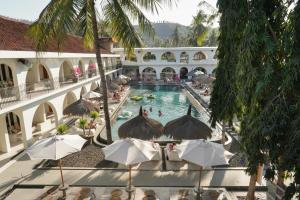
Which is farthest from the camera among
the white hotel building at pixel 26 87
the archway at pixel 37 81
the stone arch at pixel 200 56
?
the stone arch at pixel 200 56

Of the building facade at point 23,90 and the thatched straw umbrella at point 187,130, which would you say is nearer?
the thatched straw umbrella at point 187,130

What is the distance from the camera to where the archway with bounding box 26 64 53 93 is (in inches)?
690

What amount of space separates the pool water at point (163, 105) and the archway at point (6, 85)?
25.0 feet

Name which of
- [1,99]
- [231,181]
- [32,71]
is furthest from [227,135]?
[32,71]

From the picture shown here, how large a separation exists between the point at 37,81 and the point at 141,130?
42.1 feet

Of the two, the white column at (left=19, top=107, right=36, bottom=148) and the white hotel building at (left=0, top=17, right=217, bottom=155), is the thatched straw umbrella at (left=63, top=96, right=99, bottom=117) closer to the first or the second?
the white hotel building at (left=0, top=17, right=217, bottom=155)

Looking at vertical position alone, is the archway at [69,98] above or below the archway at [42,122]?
above

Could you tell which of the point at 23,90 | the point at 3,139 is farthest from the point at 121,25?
the point at 3,139

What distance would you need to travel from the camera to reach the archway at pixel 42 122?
18156 mm

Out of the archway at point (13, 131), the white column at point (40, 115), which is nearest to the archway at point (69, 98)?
the white column at point (40, 115)

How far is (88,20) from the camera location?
12.5 metres

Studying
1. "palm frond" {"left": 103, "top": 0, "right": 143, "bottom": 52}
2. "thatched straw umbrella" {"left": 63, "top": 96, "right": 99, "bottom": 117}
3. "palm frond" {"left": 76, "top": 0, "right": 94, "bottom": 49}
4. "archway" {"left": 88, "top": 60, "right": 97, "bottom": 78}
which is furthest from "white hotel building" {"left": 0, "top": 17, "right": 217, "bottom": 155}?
"palm frond" {"left": 76, "top": 0, "right": 94, "bottom": 49}

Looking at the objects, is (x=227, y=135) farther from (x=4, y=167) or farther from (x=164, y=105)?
(x=164, y=105)

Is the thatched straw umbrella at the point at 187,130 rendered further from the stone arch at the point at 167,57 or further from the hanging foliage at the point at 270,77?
the stone arch at the point at 167,57
